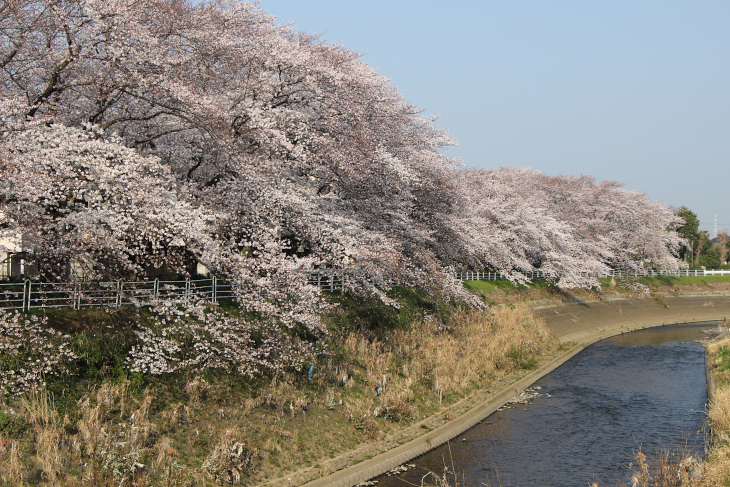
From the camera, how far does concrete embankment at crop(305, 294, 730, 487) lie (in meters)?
14.7

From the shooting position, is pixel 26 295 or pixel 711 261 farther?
pixel 711 261

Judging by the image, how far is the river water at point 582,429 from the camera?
14.8 meters

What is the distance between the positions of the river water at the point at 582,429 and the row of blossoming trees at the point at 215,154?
5.95m

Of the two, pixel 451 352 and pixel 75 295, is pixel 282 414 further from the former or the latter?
pixel 451 352

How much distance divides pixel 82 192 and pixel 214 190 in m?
5.69

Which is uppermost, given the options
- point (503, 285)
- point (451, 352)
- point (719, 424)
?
point (503, 285)

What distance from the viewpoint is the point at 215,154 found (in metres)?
20.2

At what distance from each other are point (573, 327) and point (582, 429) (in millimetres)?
24644

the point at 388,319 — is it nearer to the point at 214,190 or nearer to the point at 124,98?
the point at 214,190

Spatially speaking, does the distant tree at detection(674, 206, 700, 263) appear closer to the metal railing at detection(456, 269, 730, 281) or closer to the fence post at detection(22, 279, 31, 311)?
the metal railing at detection(456, 269, 730, 281)

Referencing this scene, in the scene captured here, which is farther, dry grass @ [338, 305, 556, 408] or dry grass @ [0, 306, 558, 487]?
dry grass @ [338, 305, 556, 408]

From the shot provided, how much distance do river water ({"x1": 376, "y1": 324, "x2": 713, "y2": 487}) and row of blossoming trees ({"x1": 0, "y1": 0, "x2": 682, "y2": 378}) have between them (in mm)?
5953

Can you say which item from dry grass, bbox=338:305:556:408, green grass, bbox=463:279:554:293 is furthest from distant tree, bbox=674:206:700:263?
dry grass, bbox=338:305:556:408

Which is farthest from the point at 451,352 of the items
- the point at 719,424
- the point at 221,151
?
the point at 221,151
